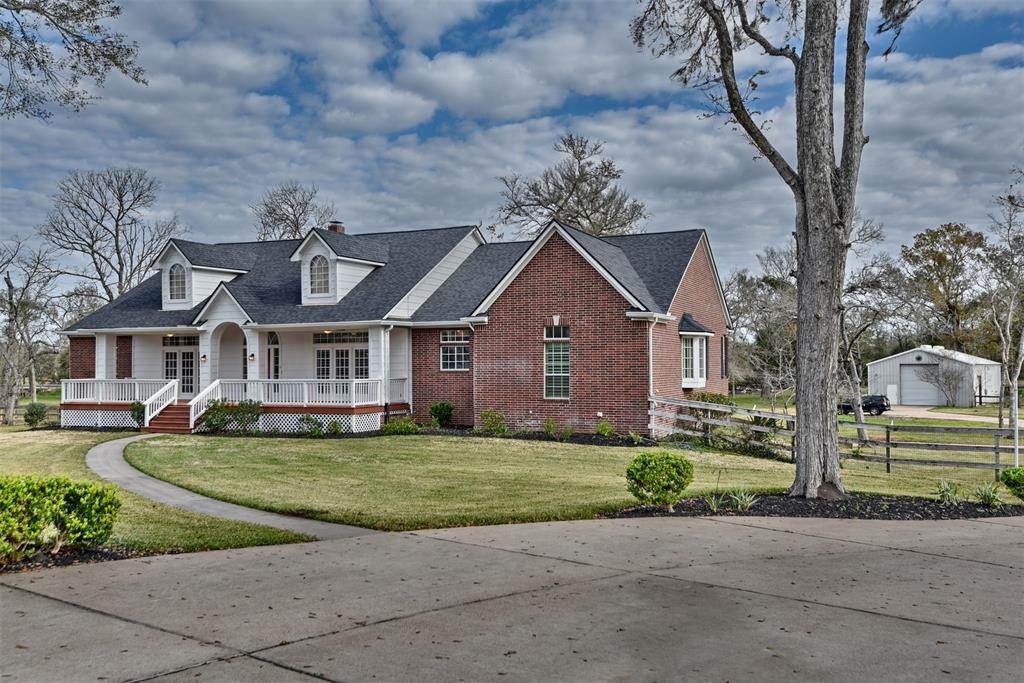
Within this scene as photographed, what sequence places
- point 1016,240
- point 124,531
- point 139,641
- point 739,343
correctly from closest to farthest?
point 139,641, point 124,531, point 1016,240, point 739,343

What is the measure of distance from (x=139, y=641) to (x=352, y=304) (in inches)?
891

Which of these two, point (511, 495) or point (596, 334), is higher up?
point (596, 334)

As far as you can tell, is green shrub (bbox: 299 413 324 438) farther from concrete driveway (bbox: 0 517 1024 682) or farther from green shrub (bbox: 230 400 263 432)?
concrete driveway (bbox: 0 517 1024 682)

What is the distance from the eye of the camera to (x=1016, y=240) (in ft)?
87.5

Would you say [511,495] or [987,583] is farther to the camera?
A: [511,495]

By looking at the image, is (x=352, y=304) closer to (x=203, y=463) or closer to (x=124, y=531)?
(x=203, y=463)

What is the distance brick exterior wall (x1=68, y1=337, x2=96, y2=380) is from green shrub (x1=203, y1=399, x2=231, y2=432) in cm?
926

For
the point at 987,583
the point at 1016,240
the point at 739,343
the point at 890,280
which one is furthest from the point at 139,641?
the point at 739,343


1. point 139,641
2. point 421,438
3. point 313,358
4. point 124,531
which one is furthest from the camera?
point 313,358

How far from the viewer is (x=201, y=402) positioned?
2719 cm

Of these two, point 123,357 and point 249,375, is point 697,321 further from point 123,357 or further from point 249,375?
point 123,357

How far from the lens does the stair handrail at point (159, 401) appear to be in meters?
27.4

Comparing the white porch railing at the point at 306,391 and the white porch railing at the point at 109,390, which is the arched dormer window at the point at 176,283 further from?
the white porch railing at the point at 306,391

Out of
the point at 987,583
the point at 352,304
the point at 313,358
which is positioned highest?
the point at 352,304
